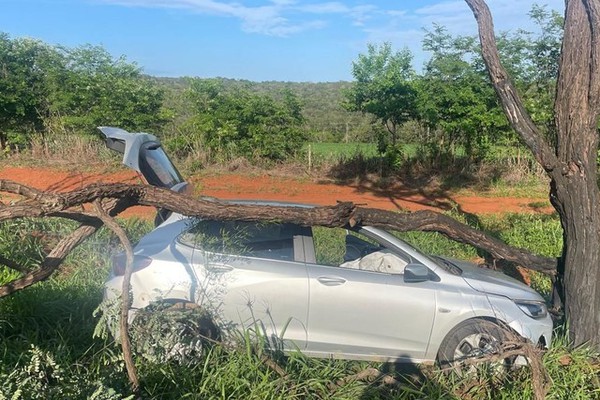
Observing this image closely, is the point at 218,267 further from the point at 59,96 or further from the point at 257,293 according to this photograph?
the point at 59,96

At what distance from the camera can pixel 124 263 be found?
16.0ft

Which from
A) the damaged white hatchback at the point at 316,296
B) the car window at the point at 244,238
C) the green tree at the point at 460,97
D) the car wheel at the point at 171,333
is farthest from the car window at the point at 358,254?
the green tree at the point at 460,97

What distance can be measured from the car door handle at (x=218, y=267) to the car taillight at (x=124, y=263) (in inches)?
20.6

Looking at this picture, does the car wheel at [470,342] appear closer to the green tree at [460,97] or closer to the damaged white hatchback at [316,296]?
the damaged white hatchback at [316,296]

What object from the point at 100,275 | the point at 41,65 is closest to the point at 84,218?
the point at 100,275

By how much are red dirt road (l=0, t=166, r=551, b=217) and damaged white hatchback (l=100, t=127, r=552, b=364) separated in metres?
7.56

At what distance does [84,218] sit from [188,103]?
45.5 ft

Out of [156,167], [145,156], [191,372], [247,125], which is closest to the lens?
[191,372]

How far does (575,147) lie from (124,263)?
4.14 metres

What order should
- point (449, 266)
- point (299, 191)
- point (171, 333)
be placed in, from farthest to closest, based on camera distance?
point (299, 191), point (449, 266), point (171, 333)

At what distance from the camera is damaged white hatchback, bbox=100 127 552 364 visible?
481 centimetres

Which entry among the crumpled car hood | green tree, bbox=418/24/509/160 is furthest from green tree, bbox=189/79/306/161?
the crumpled car hood

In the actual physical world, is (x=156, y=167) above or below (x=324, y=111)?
below

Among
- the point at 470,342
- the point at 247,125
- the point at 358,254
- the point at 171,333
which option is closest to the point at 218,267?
the point at 171,333
